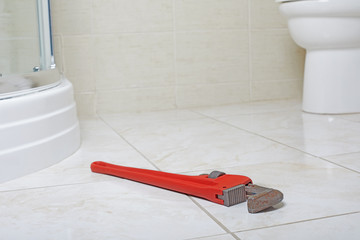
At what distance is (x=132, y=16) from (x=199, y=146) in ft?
2.94

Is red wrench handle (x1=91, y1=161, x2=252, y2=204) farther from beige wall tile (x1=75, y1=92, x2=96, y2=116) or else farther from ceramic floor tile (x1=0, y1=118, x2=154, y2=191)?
beige wall tile (x1=75, y1=92, x2=96, y2=116)

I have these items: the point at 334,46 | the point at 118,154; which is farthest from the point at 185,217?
the point at 334,46

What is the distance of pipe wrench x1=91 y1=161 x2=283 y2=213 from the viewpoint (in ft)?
2.86

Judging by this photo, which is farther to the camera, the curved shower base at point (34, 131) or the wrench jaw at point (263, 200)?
the curved shower base at point (34, 131)

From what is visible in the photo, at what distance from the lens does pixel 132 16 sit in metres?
2.12

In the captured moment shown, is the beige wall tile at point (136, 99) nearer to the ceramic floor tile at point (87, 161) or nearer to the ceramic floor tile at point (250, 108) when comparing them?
the ceramic floor tile at point (250, 108)

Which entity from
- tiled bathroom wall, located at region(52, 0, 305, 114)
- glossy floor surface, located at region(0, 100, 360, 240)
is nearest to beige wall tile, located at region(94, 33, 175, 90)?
tiled bathroom wall, located at region(52, 0, 305, 114)

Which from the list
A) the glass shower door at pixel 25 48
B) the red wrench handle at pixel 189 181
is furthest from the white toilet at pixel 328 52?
the red wrench handle at pixel 189 181

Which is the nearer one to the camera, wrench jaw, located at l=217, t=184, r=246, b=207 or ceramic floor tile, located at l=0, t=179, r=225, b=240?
ceramic floor tile, located at l=0, t=179, r=225, b=240

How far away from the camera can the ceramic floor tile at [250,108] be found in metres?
2.07

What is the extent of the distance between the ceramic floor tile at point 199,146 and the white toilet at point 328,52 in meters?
0.44

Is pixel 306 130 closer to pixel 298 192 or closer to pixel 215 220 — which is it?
pixel 298 192

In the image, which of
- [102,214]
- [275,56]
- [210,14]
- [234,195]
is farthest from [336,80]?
[102,214]

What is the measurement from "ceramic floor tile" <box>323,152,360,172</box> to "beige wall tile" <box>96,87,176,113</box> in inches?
42.9
